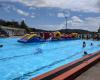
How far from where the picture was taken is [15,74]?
28.7 feet

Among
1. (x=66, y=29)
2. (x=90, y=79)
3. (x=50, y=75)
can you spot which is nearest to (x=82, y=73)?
(x=90, y=79)

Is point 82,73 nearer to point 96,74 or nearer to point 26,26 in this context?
point 96,74

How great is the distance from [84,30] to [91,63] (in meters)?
60.6

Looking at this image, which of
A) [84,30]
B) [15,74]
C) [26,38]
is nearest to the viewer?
[15,74]

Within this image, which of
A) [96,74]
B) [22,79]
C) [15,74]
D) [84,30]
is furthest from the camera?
[84,30]

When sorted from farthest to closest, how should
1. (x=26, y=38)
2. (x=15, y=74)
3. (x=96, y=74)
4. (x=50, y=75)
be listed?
(x=26, y=38) < (x=15, y=74) < (x=96, y=74) < (x=50, y=75)

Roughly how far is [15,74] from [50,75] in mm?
2704

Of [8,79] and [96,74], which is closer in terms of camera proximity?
[96,74]

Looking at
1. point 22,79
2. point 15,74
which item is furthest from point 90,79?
point 15,74

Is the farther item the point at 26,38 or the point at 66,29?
the point at 66,29

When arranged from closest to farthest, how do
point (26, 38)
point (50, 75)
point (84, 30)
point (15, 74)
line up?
point (50, 75), point (15, 74), point (26, 38), point (84, 30)

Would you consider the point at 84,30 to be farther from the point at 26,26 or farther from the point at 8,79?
the point at 8,79

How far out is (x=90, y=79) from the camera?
648 cm

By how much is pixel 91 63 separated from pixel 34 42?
18.9 meters
